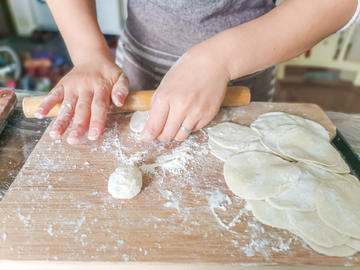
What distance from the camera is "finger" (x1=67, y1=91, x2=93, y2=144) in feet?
2.90

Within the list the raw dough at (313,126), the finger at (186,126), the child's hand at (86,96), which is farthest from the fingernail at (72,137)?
the raw dough at (313,126)

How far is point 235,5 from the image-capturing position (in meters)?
1.07

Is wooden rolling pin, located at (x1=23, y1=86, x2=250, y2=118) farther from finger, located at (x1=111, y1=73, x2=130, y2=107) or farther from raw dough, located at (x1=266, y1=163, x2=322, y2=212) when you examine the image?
raw dough, located at (x1=266, y1=163, x2=322, y2=212)

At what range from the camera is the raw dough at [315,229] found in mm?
684

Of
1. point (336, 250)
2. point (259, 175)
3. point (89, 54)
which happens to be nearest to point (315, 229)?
point (336, 250)

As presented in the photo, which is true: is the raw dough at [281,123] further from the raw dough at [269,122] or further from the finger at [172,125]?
the finger at [172,125]

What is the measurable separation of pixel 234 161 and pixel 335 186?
0.31m

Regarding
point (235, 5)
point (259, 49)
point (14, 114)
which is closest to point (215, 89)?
point (259, 49)

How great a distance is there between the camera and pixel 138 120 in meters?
1.07

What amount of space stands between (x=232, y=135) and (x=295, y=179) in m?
0.29

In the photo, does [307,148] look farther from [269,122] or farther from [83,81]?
[83,81]

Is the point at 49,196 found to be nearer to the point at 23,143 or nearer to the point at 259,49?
the point at 23,143

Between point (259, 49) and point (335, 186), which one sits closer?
point (335, 186)

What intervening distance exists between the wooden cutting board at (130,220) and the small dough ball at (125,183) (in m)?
0.03
